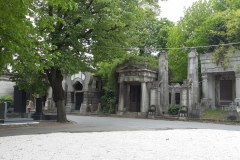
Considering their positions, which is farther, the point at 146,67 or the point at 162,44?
the point at 162,44

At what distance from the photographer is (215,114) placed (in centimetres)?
2702

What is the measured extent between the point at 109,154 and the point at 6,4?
6052 millimetres

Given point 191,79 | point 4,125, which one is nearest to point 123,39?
point 4,125

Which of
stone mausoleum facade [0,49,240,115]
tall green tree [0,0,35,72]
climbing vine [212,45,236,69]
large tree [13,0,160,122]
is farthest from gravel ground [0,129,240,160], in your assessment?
climbing vine [212,45,236,69]

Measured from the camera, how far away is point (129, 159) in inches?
310

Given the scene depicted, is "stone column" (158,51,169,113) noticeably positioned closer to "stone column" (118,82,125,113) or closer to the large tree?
"stone column" (118,82,125,113)

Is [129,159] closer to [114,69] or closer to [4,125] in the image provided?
[4,125]

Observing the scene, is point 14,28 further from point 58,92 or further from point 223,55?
point 223,55

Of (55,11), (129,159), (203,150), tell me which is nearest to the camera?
(129,159)

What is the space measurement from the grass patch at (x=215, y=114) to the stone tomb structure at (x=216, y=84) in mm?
1956

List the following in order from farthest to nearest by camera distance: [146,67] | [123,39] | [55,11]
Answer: [146,67], [123,39], [55,11]

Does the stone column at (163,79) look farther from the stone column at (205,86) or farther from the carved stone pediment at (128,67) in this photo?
the stone column at (205,86)

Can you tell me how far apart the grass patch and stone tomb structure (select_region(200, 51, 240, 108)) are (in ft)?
6.42

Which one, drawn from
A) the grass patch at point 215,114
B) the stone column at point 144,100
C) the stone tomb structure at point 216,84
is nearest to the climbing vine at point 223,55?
the stone tomb structure at point 216,84
